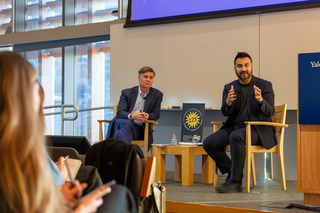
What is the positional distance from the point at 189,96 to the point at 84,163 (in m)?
2.74

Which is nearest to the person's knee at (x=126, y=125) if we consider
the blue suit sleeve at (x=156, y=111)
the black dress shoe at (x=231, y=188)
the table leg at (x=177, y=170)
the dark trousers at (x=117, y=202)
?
the blue suit sleeve at (x=156, y=111)

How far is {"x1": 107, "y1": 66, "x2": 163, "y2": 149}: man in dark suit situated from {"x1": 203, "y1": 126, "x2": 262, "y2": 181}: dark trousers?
2.78ft

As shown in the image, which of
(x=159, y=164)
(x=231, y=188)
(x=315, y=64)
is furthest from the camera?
(x=159, y=164)

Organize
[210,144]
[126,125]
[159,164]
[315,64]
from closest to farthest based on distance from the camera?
1. [315,64]
2. [210,144]
3. [159,164]
4. [126,125]

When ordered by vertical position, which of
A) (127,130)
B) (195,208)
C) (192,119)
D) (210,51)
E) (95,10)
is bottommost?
(195,208)

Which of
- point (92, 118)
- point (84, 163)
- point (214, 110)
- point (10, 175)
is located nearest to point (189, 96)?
point (214, 110)

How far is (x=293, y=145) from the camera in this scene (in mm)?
4051

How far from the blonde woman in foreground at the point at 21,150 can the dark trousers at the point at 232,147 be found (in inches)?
94.5

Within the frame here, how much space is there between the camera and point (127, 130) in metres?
3.74

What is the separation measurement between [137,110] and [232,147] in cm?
141

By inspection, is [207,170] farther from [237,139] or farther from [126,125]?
[126,125]

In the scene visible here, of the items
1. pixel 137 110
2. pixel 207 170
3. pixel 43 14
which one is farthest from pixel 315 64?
pixel 43 14

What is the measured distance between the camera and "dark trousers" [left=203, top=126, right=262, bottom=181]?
120 inches

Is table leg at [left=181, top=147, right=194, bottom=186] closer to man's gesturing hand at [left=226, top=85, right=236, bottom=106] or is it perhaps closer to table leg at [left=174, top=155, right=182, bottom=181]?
table leg at [left=174, top=155, right=182, bottom=181]
